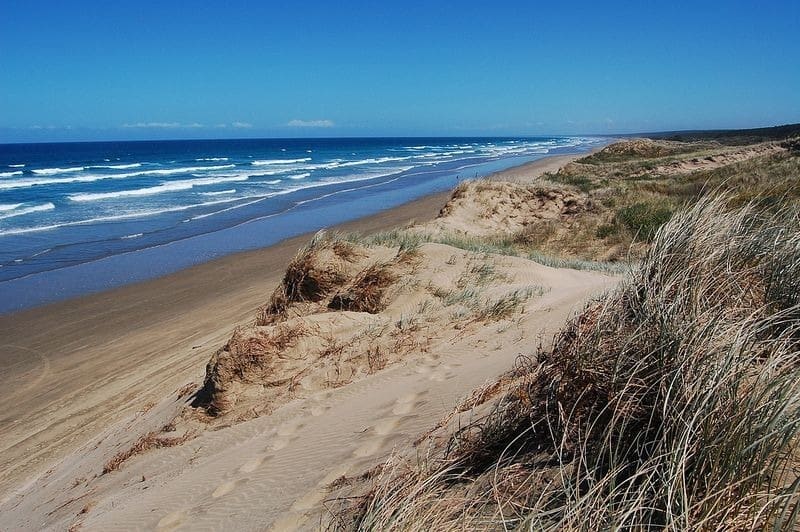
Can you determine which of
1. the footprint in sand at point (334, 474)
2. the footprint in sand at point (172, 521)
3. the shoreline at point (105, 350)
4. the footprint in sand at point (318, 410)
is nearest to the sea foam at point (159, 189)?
the shoreline at point (105, 350)

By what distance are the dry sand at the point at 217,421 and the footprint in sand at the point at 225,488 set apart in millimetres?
24

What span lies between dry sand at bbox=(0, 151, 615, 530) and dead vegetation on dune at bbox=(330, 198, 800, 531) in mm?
861

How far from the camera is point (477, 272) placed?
8.21m

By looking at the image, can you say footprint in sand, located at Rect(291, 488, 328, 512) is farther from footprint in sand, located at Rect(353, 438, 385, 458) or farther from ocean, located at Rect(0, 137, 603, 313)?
ocean, located at Rect(0, 137, 603, 313)

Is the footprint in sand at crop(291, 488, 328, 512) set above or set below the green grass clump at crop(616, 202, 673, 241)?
above

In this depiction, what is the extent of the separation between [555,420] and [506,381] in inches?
42.9

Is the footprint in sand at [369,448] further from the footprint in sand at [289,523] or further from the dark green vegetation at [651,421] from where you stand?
the footprint in sand at [289,523]

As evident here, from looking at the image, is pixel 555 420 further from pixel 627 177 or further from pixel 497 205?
pixel 627 177

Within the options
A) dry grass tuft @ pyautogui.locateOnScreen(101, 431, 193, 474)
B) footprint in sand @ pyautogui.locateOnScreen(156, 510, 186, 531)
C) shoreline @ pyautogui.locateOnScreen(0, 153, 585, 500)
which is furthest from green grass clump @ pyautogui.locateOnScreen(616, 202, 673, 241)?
footprint in sand @ pyautogui.locateOnScreen(156, 510, 186, 531)

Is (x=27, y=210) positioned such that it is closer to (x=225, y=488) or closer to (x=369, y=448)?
(x=225, y=488)

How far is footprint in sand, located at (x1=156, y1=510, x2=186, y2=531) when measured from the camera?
12.4ft

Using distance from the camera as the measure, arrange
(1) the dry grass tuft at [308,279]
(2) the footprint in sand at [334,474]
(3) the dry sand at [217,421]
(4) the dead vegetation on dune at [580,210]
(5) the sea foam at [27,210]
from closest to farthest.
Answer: (2) the footprint in sand at [334,474], (3) the dry sand at [217,421], (1) the dry grass tuft at [308,279], (4) the dead vegetation on dune at [580,210], (5) the sea foam at [27,210]

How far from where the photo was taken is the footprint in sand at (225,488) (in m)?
4.01

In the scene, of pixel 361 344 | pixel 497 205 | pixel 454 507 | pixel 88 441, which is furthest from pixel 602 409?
pixel 497 205
